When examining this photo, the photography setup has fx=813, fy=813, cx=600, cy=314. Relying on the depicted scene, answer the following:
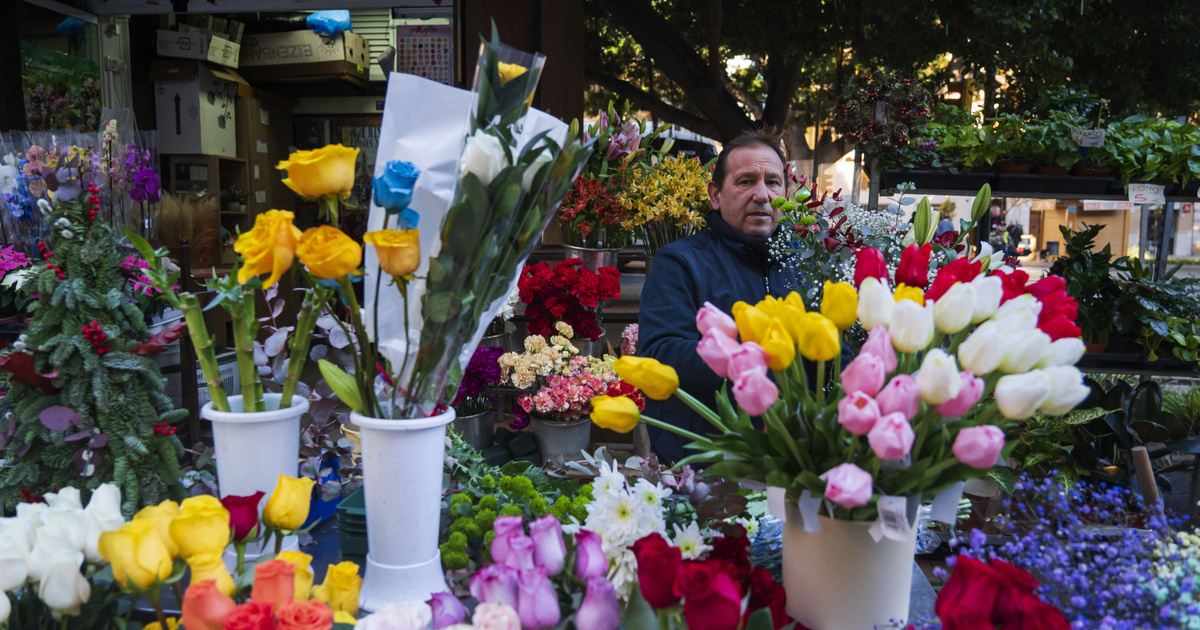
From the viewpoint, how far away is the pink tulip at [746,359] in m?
0.77

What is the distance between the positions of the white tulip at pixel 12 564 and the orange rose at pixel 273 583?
232 millimetres

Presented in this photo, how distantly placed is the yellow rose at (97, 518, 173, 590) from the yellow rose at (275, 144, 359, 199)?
14.5 inches

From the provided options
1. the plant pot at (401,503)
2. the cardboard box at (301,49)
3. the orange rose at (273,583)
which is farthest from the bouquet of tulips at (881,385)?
the cardboard box at (301,49)

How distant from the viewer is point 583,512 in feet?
3.67

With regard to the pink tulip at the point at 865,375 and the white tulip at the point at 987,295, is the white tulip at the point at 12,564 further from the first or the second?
the white tulip at the point at 987,295

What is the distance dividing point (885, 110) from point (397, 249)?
278cm

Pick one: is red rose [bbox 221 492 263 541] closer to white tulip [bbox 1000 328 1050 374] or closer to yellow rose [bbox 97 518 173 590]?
yellow rose [bbox 97 518 173 590]

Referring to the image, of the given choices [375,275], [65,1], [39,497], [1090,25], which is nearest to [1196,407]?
[1090,25]

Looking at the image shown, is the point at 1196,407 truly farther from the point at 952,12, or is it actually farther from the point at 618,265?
the point at 952,12

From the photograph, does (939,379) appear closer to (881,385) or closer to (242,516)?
(881,385)

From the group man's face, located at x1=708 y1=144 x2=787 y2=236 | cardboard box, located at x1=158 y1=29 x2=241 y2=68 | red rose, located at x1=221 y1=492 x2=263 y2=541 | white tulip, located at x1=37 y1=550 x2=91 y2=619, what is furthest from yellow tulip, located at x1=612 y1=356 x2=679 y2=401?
cardboard box, located at x1=158 y1=29 x2=241 y2=68

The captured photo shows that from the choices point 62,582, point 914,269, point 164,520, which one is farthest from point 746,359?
point 62,582

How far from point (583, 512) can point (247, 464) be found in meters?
0.44

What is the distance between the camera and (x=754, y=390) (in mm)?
762
